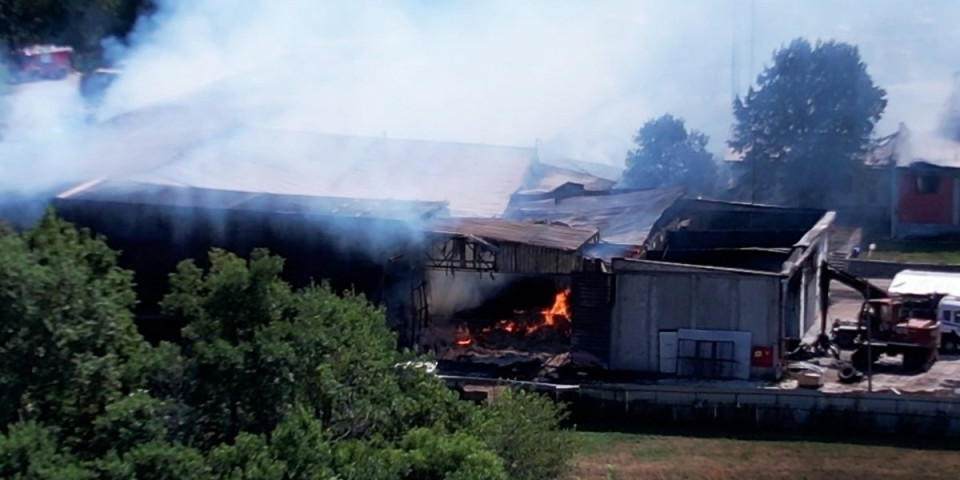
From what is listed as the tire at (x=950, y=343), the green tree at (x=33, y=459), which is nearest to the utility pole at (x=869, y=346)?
the tire at (x=950, y=343)

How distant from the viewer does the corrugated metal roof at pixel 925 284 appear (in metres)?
22.2

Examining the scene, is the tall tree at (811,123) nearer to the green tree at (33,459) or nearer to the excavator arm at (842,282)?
the excavator arm at (842,282)

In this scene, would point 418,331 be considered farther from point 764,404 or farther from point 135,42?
→ point 135,42

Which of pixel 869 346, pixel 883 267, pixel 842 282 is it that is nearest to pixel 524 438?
pixel 869 346

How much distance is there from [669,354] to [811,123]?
16.2 metres

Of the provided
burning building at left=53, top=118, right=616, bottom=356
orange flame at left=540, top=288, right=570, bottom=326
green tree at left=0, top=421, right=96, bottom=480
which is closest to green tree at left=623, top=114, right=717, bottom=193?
orange flame at left=540, top=288, right=570, bottom=326

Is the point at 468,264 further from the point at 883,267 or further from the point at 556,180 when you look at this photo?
the point at 883,267

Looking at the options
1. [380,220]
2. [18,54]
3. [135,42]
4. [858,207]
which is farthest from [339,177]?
[858,207]

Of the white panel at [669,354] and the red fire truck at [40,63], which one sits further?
the red fire truck at [40,63]

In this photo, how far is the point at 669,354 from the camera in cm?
2011

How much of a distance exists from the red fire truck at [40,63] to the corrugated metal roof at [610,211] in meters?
10.1

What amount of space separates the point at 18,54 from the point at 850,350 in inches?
765

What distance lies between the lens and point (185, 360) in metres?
10.2

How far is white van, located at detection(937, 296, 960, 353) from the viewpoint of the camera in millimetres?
21234
